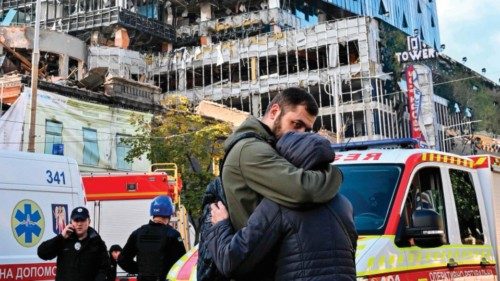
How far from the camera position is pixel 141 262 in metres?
6.09

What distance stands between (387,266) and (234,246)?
1984mm

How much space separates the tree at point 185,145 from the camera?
29000 mm

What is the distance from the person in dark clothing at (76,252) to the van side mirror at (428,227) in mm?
3191

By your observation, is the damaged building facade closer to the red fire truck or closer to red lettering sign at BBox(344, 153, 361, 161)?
the red fire truck

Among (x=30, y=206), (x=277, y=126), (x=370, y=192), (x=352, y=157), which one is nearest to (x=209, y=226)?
(x=277, y=126)

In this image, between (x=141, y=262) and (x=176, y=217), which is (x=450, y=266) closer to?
(x=141, y=262)

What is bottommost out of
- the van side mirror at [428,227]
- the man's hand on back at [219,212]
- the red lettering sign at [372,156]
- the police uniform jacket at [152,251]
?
the police uniform jacket at [152,251]

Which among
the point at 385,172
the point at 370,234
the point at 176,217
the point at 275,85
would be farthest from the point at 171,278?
the point at 275,85

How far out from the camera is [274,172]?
245 cm

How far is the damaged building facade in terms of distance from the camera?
4506cm

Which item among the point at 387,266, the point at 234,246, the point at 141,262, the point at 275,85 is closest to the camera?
the point at 234,246

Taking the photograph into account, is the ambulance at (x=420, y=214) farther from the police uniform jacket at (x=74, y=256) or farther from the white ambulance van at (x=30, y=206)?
the white ambulance van at (x=30, y=206)

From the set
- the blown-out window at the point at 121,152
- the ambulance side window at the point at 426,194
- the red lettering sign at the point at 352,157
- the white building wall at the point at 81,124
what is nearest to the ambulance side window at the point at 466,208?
the ambulance side window at the point at 426,194

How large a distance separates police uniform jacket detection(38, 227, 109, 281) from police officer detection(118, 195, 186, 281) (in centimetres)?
41
